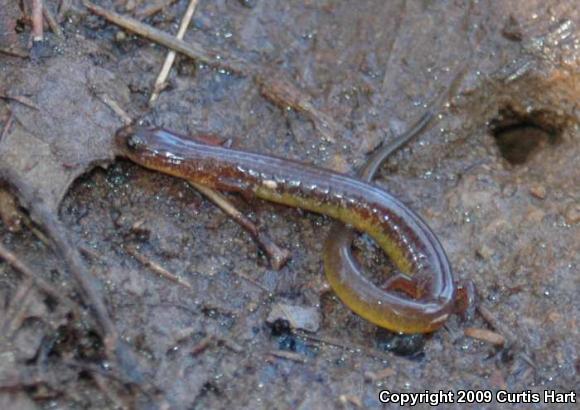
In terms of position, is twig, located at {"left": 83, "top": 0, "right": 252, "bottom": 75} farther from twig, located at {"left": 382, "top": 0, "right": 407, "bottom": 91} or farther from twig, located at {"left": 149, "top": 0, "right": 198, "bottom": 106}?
twig, located at {"left": 382, "top": 0, "right": 407, "bottom": 91}

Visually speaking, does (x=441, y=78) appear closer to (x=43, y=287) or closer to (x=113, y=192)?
(x=113, y=192)

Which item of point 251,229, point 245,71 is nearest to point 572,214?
point 251,229

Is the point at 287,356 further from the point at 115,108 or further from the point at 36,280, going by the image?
the point at 115,108

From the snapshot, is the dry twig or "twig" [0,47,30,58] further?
"twig" [0,47,30,58]

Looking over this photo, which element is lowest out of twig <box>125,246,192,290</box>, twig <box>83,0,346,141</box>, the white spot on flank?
twig <box>125,246,192,290</box>

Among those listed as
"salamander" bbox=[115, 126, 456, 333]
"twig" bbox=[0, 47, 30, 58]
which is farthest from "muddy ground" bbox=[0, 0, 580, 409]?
"salamander" bbox=[115, 126, 456, 333]

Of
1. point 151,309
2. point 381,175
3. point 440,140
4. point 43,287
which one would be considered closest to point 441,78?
point 440,140
